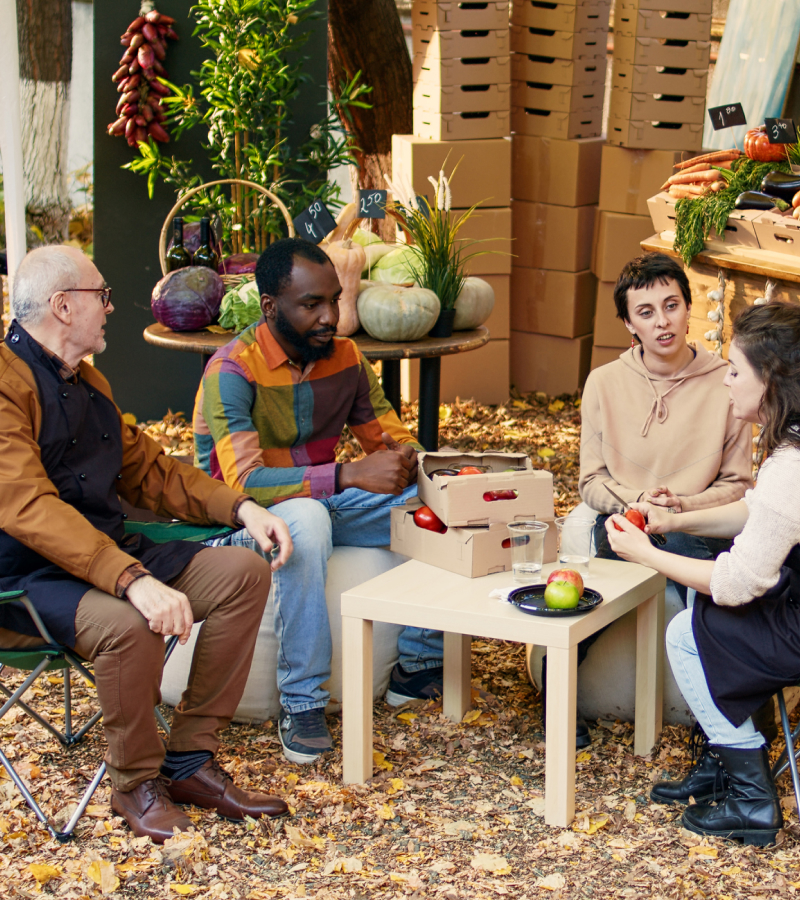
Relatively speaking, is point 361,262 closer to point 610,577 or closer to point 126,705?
point 610,577

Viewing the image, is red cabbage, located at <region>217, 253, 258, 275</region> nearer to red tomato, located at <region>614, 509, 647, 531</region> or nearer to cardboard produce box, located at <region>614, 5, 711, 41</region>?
red tomato, located at <region>614, 509, 647, 531</region>

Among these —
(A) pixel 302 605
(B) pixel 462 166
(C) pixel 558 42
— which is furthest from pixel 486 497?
(C) pixel 558 42

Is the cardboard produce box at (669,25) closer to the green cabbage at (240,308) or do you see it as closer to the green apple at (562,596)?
the green cabbage at (240,308)

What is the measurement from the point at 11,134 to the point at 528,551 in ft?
7.86

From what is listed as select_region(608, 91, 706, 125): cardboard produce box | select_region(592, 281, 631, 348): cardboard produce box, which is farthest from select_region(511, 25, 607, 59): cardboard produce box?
select_region(592, 281, 631, 348): cardboard produce box

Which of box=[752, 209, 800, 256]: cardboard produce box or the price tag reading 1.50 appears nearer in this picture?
box=[752, 209, 800, 256]: cardboard produce box

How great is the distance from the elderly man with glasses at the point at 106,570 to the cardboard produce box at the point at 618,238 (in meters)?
4.26

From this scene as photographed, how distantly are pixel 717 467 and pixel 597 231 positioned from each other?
373 cm

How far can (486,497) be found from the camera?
3076mm

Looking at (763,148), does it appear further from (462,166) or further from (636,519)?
(636,519)

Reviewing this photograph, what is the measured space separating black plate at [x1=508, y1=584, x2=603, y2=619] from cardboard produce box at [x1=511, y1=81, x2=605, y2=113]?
4.61 m

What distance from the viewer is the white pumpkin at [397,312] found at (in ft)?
14.6

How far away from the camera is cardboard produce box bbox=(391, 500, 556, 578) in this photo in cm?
301

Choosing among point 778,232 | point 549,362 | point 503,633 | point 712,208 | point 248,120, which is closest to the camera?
point 503,633
